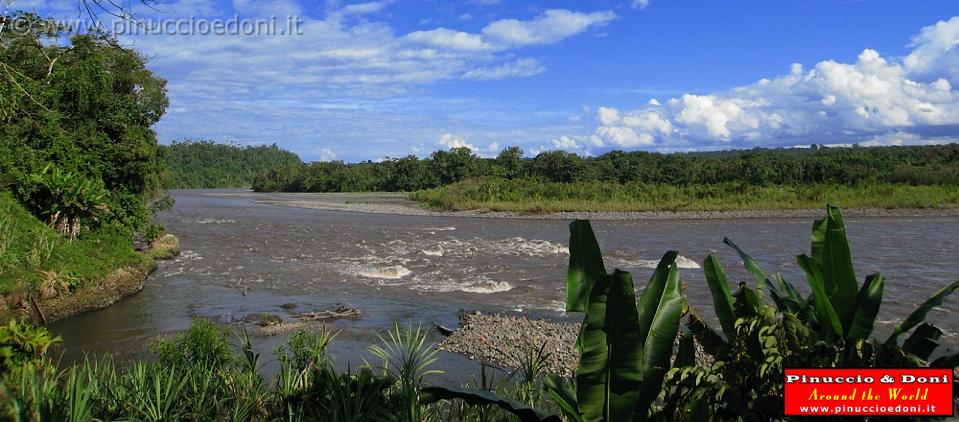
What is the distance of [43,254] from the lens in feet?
42.5

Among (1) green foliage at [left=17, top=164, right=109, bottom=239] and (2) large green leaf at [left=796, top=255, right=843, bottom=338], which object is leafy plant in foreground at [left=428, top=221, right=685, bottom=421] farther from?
(1) green foliage at [left=17, top=164, right=109, bottom=239]

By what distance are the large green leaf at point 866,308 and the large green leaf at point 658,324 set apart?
848 millimetres

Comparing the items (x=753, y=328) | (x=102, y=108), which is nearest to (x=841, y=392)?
(x=753, y=328)

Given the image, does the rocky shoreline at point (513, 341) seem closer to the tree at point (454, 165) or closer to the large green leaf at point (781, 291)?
the large green leaf at point (781, 291)

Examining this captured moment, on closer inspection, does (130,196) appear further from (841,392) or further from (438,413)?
(841,392)

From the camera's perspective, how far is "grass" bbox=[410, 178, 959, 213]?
41.8 meters

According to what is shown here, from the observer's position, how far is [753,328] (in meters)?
3.39

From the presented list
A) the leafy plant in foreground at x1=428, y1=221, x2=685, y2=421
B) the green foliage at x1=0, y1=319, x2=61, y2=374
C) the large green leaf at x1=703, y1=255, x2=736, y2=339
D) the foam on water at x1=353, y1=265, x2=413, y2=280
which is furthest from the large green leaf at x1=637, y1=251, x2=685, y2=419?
the foam on water at x1=353, y1=265, x2=413, y2=280

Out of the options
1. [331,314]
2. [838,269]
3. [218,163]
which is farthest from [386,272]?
[218,163]

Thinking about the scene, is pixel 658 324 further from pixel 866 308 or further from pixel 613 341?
pixel 866 308

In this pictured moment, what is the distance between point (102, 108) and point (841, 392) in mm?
19915

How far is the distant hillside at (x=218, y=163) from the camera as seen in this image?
124 metres

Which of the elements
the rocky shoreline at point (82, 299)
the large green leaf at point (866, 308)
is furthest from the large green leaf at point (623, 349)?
the rocky shoreline at point (82, 299)

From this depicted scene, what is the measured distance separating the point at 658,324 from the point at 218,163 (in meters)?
150
